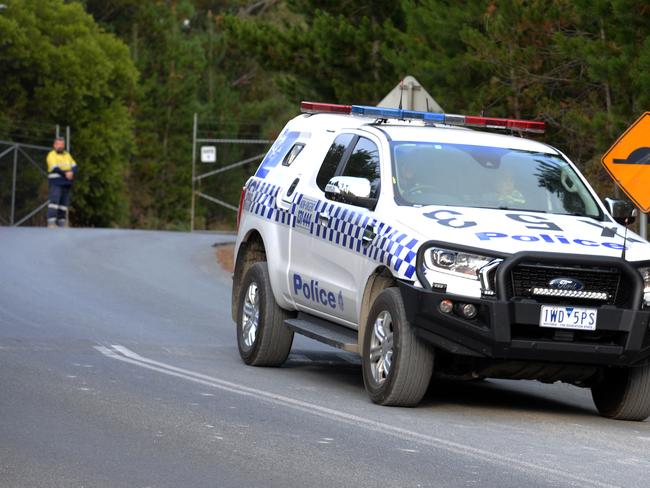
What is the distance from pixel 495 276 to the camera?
973cm

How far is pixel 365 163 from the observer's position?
37.8 ft

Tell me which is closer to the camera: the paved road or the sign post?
the paved road

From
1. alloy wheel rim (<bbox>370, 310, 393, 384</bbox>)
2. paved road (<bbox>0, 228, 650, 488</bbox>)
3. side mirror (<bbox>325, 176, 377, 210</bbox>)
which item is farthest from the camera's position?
side mirror (<bbox>325, 176, 377, 210</bbox>)

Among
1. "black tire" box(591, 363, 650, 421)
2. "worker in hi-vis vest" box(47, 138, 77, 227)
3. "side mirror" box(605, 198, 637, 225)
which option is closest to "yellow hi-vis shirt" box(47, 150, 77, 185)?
"worker in hi-vis vest" box(47, 138, 77, 227)

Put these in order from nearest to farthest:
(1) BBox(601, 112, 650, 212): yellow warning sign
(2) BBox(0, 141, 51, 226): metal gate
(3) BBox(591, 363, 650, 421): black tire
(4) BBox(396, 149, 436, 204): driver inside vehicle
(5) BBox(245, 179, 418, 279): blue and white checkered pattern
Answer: (5) BBox(245, 179, 418, 279): blue and white checkered pattern, (3) BBox(591, 363, 650, 421): black tire, (4) BBox(396, 149, 436, 204): driver inside vehicle, (1) BBox(601, 112, 650, 212): yellow warning sign, (2) BBox(0, 141, 51, 226): metal gate

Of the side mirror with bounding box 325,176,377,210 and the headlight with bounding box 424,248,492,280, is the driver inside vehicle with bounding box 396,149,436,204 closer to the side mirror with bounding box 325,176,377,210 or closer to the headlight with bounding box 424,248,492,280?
the side mirror with bounding box 325,176,377,210

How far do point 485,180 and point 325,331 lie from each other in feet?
5.20

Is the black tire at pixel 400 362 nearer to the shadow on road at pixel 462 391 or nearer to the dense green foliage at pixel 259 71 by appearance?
the shadow on road at pixel 462 391

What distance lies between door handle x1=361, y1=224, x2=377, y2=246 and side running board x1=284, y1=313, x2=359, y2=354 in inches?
27.9

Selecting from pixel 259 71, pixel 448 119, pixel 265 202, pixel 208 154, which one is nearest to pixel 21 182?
pixel 208 154

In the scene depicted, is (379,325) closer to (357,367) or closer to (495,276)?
(495,276)

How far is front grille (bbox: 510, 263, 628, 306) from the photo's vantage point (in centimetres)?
977

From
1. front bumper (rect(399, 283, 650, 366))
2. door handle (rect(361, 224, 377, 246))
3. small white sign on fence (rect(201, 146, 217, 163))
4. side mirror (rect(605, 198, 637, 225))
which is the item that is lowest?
small white sign on fence (rect(201, 146, 217, 163))

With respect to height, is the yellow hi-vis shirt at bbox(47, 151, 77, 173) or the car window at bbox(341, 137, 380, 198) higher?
the car window at bbox(341, 137, 380, 198)
